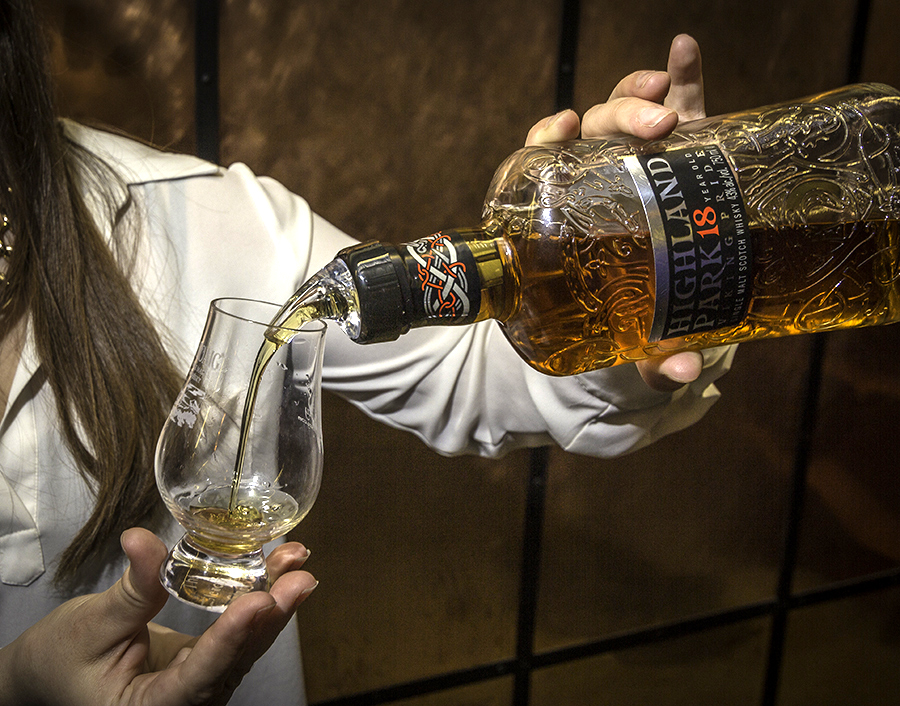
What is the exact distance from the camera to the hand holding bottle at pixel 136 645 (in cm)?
53

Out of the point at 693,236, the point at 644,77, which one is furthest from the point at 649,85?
the point at 693,236

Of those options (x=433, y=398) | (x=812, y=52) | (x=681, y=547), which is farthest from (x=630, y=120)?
(x=681, y=547)

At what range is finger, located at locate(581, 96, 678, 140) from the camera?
0.62 meters

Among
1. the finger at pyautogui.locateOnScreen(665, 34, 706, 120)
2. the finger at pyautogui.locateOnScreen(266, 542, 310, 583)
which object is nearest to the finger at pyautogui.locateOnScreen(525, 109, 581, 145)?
the finger at pyautogui.locateOnScreen(665, 34, 706, 120)

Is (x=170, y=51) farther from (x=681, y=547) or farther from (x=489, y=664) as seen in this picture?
(x=681, y=547)

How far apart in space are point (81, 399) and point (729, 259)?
0.60 metres

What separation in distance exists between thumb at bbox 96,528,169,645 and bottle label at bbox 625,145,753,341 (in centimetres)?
37

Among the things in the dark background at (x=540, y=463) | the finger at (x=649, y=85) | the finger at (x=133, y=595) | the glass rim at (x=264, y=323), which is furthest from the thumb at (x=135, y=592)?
the dark background at (x=540, y=463)

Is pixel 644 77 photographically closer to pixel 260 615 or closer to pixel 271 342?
pixel 271 342

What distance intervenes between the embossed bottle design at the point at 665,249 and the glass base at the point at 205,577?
0.18 m

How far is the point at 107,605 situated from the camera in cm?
57

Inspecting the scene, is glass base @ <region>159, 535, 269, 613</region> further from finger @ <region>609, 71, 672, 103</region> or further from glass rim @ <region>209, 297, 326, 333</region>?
finger @ <region>609, 71, 672, 103</region>

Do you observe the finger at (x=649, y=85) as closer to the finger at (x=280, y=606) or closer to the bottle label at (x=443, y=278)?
the bottle label at (x=443, y=278)

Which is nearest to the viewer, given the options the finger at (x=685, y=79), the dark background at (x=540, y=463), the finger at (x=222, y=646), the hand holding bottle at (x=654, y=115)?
the finger at (x=222, y=646)
